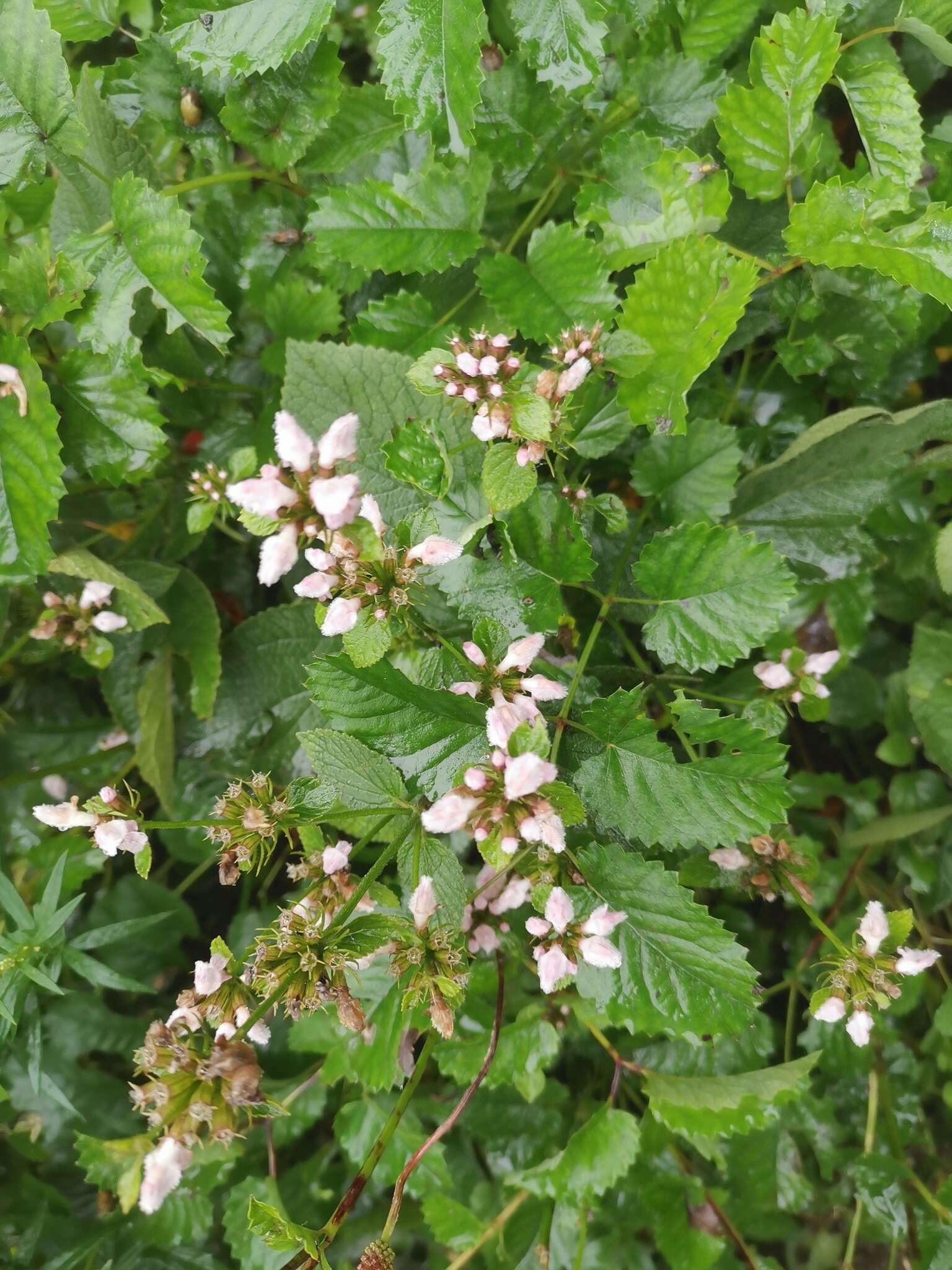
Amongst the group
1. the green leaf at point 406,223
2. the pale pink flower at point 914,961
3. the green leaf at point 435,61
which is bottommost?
the pale pink flower at point 914,961

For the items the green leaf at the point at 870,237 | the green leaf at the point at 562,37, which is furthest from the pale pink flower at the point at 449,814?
the green leaf at the point at 562,37

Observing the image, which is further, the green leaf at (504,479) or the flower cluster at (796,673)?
the flower cluster at (796,673)

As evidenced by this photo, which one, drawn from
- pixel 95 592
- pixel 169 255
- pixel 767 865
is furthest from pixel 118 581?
pixel 767 865

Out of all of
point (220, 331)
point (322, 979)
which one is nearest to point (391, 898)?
point (322, 979)

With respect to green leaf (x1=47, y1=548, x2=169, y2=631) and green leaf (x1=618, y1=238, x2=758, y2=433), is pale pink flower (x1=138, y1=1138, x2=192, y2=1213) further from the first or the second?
green leaf (x1=618, y1=238, x2=758, y2=433)

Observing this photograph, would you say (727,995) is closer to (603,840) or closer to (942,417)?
(603,840)

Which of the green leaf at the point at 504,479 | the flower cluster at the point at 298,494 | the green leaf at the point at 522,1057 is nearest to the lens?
the flower cluster at the point at 298,494

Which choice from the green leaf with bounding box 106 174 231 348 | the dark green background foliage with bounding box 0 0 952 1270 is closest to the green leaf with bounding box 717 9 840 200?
the dark green background foliage with bounding box 0 0 952 1270

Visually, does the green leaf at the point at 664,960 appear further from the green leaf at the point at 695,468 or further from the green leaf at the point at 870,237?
the green leaf at the point at 870,237
